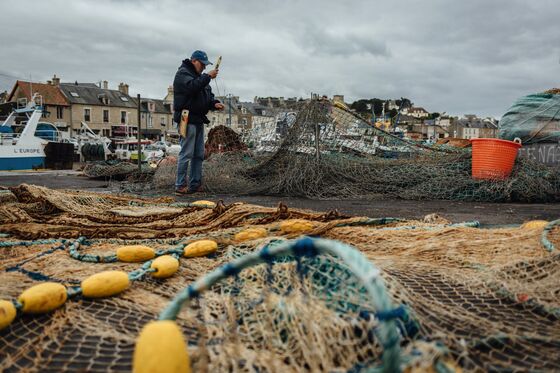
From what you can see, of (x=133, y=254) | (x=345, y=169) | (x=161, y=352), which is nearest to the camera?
(x=161, y=352)

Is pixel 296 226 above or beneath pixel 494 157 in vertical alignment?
A: beneath

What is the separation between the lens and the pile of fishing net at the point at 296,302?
117 centimetres

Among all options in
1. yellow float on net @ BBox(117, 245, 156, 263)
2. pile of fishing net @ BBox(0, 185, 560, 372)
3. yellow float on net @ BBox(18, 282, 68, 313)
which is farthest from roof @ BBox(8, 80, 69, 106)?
yellow float on net @ BBox(18, 282, 68, 313)

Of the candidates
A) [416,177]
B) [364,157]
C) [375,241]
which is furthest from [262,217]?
[364,157]

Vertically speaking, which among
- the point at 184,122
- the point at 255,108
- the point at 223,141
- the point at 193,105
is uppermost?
the point at 255,108

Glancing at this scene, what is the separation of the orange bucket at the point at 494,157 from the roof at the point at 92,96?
52.6 meters

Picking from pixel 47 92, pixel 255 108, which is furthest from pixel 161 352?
pixel 255 108

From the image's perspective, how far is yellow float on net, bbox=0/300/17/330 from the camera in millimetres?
1566

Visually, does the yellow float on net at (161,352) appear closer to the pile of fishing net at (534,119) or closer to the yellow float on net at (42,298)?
the yellow float on net at (42,298)

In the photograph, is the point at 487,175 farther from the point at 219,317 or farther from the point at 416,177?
the point at 219,317

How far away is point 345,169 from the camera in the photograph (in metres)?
7.16

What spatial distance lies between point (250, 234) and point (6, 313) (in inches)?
59.0

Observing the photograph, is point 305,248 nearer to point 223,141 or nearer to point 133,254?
point 133,254

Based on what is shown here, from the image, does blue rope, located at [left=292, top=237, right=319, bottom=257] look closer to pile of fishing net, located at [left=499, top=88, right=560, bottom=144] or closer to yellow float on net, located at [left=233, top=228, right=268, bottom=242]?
yellow float on net, located at [left=233, top=228, right=268, bottom=242]
